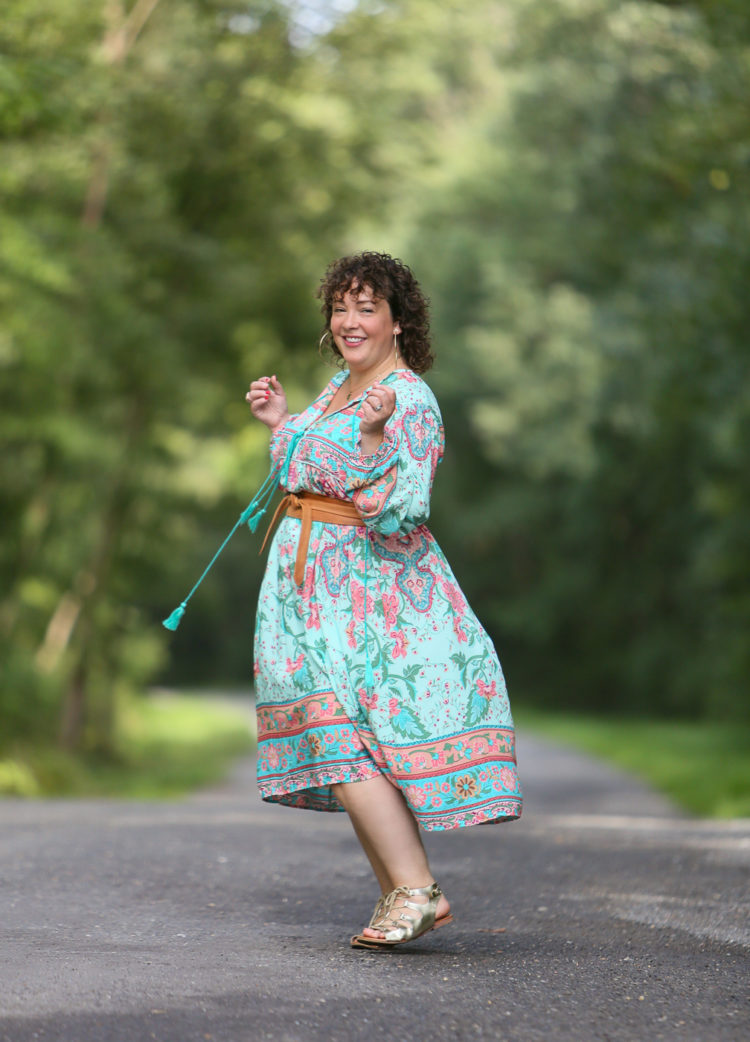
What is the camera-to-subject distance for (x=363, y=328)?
437cm

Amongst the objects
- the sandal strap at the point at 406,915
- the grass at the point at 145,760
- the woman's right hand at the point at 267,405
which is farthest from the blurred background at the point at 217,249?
the sandal strap at the point at 406,915

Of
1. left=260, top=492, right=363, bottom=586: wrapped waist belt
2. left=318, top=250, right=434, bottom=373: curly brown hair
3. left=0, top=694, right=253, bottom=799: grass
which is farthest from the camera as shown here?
left=0, top=694, right=253, bottom=799: grass

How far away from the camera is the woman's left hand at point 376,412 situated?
13.4ft

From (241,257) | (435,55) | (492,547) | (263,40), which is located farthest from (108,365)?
(492,547)

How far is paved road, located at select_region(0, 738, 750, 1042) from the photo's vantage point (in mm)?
3301

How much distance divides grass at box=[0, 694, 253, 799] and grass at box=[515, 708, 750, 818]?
502 cm

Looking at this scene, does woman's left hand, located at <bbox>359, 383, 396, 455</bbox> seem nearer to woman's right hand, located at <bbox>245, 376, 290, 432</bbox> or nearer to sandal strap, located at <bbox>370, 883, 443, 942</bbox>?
woman's right hand, located at <bbox>245, 376, 290, 432</bbox>

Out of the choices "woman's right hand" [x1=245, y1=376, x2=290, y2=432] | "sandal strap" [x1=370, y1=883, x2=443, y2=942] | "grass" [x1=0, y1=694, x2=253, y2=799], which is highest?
"woman's right hand" [x1=245, y1=376, x2=290, y2=432]

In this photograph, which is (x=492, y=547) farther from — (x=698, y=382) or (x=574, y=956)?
(x=574, y=956)

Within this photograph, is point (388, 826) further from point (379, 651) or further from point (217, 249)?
point (217, 249)

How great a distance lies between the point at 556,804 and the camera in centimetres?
1309

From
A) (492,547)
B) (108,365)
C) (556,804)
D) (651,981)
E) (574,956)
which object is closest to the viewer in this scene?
(651,981)

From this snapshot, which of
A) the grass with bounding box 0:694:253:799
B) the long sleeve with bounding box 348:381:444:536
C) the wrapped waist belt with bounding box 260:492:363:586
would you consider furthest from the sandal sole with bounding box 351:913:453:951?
the grass with bounding box 0:694:253:799

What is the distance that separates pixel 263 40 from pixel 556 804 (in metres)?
8.50
